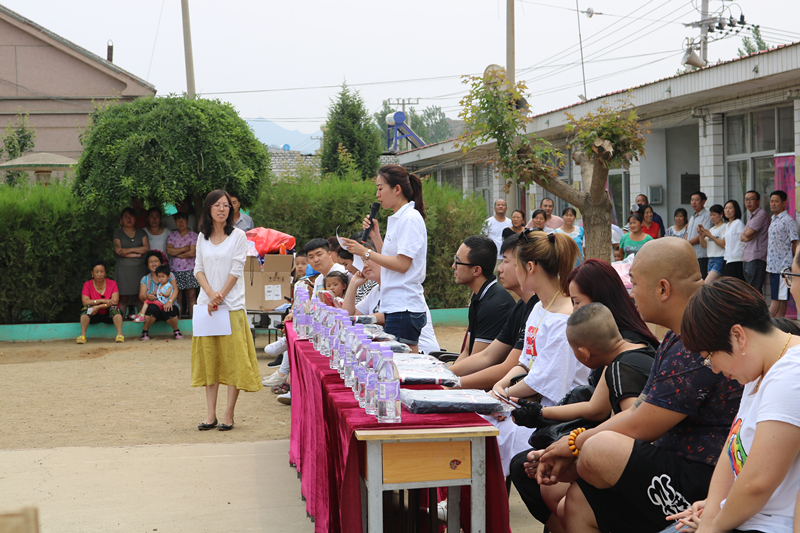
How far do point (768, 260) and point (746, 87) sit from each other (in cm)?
277

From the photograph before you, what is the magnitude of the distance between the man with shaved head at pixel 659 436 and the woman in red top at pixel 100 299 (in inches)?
362

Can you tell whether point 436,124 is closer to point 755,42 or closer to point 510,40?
point 755,42

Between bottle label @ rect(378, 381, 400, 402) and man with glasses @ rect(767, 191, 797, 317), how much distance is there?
8.01m

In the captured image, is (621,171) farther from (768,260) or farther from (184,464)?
(184,464)

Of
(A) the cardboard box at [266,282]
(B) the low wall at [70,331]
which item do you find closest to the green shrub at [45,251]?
(B) the low wall at [70,331]

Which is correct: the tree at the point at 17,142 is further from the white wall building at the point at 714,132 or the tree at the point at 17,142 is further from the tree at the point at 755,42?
A: the tree at the point at 755,42

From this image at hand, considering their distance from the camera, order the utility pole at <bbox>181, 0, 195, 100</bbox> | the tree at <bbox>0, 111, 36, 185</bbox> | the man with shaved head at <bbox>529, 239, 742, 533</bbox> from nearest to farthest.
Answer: the man with shaved head at <bbox>529, 239, 742, 533</bbox> → the utility pole at <bbox>181, 0, 195, 100</bbox> → the tree at <bbox>0, 111, 36, 185</bbox>

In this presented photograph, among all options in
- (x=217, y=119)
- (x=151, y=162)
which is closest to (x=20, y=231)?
(x=151, y=162)

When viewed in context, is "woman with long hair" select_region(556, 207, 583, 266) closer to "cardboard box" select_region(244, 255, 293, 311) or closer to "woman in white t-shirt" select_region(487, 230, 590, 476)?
"cardboard box" select_region(244, 255, 293, 311)

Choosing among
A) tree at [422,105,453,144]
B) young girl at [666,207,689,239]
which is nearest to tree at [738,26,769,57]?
young girl at [666,207,689,239]

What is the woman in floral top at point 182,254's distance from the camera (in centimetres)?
1095

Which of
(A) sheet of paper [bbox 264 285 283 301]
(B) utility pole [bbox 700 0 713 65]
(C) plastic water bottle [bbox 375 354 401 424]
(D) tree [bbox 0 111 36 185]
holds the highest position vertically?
(B) utility pole [bbox 700 0 713 65]

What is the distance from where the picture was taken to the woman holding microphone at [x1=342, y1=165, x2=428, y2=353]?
15.0 feet

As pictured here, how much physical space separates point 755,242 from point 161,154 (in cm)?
837
